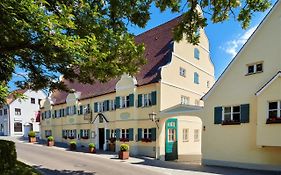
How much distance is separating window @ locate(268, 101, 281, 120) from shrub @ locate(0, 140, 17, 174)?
42.5ft

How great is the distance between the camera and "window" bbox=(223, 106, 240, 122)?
56.1 feet

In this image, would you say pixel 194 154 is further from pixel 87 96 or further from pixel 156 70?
pixel 87 96

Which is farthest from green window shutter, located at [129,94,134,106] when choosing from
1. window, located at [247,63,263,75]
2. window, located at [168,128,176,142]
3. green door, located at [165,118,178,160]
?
window, located at [247,63,263,75]

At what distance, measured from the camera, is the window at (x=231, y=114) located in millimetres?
17109

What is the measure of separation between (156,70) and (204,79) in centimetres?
786

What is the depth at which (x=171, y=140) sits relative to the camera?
23016mm

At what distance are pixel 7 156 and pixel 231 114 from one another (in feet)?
43.8

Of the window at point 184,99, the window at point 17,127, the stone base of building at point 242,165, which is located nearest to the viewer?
the stone base of building at point 242,165

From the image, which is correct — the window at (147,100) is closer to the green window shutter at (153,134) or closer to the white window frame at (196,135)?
the green window shutter at (153,134)

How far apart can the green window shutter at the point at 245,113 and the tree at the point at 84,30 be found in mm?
10030

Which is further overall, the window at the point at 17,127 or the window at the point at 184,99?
the window at the point at 17,127

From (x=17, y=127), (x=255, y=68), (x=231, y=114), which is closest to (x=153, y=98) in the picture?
(x=231, y=114)

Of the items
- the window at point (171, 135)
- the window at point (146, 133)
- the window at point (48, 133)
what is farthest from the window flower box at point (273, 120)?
the window at point (48, 133)

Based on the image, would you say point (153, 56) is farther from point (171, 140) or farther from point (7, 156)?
point (7, 156)
